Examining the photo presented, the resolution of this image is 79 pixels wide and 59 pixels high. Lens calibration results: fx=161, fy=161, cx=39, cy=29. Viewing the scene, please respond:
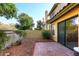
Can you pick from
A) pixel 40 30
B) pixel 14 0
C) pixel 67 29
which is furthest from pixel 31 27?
pixel 14 0

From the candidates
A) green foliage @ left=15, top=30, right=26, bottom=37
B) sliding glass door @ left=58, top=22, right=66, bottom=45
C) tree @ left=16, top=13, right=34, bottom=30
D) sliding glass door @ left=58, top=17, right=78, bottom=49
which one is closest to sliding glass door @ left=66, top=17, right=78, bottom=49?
sliding glass door @ left=58, top=17, right=78, bottom=49

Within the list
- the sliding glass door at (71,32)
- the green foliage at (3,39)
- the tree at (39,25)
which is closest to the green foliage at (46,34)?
the tree at (39,25)

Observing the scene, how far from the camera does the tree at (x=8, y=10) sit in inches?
335

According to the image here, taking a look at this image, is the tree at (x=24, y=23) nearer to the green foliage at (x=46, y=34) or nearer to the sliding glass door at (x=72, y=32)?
the green foliage at (x=46, y=34)

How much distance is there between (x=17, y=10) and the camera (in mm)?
9891

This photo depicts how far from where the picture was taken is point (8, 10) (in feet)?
29.2

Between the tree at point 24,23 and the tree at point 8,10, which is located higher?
the tree at point 8,10

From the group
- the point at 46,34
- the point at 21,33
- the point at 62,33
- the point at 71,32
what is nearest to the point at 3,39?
the point at 21,33

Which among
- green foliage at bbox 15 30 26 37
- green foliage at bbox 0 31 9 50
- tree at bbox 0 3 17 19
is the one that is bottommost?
green foliage at bbox 0 31 9 50

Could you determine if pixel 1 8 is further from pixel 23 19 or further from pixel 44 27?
pixel 44 27

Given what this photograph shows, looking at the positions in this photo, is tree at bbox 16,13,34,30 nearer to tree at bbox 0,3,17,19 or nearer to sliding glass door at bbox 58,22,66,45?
tree at bbox 0,3,17,19

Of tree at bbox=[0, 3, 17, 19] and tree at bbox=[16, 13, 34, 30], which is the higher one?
tree at bbox=[0, 3, 17, 19]

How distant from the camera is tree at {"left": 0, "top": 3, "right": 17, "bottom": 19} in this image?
335 inches

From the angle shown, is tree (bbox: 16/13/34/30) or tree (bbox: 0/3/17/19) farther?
tree (bbox: 16/13/34/30)
